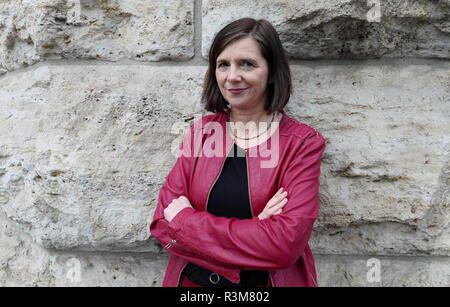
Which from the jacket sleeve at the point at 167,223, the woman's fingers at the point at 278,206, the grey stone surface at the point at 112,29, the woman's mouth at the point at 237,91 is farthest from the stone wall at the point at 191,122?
the woman's fingers at the point at 278,206

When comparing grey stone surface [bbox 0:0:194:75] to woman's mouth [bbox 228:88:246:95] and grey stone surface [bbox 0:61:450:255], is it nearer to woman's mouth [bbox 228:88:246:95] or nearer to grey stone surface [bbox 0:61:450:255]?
grey stone surface [bbox 0:61:450:255]

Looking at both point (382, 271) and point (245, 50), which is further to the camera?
point (382, 271)

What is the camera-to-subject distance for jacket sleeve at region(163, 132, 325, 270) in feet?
3.60

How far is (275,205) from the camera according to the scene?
115 centimetres

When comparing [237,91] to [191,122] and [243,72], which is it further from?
[191,122]

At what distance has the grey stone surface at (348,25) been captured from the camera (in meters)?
1.46

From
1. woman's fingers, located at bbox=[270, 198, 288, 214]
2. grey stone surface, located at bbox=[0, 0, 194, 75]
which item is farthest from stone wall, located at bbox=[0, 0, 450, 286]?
woman's fingers, located at bbox=[270, 198, 288, 214]

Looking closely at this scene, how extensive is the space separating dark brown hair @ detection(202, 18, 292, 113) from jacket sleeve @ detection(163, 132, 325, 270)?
25 centimetres

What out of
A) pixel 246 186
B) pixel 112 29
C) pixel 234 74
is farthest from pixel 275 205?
pixel 112 29

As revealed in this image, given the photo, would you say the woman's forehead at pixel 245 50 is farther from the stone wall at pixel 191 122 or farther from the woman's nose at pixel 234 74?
the stone wall at pixel 191 122

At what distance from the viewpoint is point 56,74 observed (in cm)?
163

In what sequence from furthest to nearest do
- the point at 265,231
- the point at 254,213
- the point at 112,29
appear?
the point at 112,29
the point at 254,213
the point at 265,231

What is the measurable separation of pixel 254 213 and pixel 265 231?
0.12m

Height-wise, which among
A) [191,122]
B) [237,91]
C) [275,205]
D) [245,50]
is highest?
[245,50]
